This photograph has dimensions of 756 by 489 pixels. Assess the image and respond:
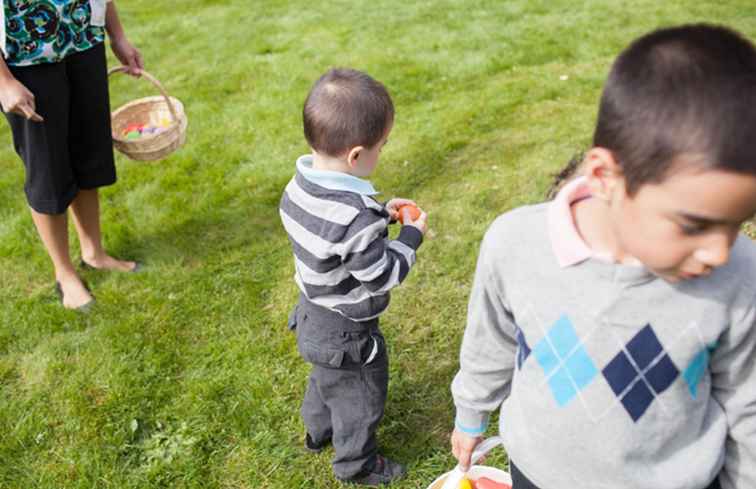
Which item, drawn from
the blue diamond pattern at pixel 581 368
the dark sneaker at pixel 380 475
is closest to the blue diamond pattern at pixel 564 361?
the blue diamond pattern at pixel 581 368

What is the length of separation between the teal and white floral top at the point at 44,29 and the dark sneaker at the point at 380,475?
85.2 inches

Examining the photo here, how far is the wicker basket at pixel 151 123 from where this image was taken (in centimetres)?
348

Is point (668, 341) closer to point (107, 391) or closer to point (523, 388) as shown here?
point (523, 388)

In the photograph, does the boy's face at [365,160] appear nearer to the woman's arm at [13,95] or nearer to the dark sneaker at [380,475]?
the dark sneaker at [380,475]

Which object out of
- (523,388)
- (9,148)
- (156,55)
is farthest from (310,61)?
(523,388)

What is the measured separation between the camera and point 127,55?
11.7 feet

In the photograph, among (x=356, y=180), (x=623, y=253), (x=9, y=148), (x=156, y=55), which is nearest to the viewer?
(x=623, y=253)

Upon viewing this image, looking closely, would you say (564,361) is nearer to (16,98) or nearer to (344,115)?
(344,115)

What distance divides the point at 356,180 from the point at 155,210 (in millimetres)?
2633

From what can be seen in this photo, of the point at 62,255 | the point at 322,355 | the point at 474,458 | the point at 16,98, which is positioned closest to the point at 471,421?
the point at 474,458

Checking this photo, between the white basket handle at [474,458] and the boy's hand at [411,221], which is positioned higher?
the boy's hand at [411,221]

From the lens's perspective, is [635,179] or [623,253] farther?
[623,253]

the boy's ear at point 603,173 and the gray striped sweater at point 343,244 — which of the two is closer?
the boy's ear at point 603,173

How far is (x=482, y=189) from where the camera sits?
4199mm
